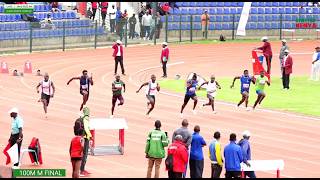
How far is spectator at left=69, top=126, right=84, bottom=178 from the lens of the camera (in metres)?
23.1

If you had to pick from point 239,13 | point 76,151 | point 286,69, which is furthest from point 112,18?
point 76,151

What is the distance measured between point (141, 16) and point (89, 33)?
4153 millimetres

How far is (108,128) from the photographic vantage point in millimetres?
27000

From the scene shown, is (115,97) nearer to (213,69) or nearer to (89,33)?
(213,69)

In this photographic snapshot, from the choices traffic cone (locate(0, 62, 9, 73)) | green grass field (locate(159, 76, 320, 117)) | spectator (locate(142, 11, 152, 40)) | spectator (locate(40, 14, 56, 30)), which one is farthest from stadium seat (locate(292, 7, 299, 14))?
traffic cone (locate(0, 62, 9, 73))

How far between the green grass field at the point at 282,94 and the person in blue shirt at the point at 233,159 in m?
14.8

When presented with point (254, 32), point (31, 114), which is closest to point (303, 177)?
point (31, 114)

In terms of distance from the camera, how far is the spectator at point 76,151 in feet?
75.7

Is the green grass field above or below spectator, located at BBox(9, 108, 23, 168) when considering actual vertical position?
below

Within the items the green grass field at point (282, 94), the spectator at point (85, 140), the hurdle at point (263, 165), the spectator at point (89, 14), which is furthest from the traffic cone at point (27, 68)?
the hurdle at point (263, 165)

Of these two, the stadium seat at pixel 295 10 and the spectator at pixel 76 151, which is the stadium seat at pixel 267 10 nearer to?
the stadium seat at pixel 295 10

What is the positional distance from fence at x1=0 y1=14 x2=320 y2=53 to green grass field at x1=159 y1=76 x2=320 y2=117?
12.0m

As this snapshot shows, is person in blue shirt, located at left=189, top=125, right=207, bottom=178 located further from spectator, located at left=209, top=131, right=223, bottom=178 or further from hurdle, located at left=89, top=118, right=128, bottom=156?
hurdle, located at left=89, top=118, right=128, bottom=156

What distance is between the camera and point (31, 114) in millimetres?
35406
